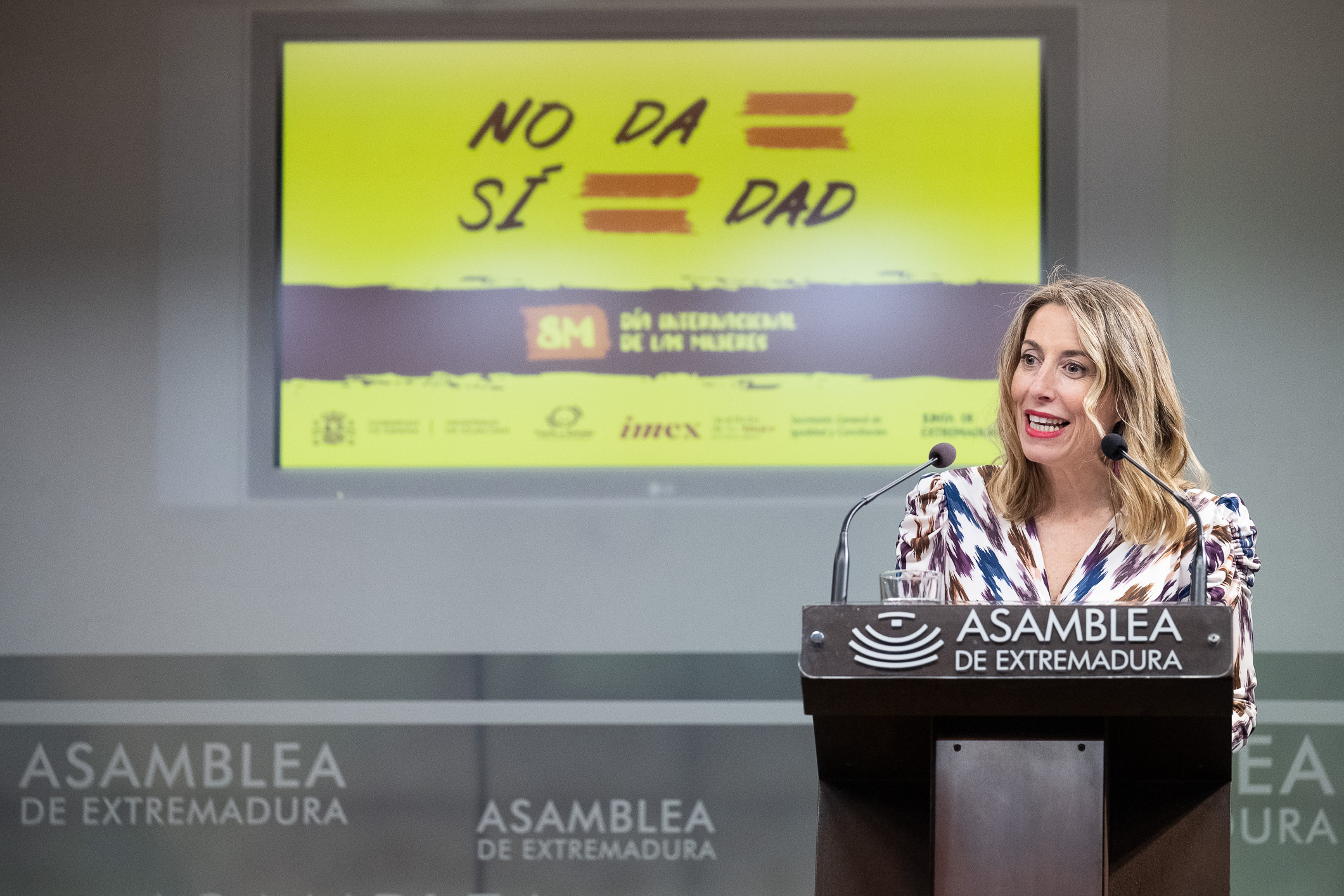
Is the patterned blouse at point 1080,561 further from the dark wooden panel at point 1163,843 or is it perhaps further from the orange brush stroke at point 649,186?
the orange brush stroke at point 649,186

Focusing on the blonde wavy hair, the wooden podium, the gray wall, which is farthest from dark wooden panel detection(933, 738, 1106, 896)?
the gray wall

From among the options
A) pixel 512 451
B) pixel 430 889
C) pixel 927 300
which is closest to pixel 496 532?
pixel 512 451

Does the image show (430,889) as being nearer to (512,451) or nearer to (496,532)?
(496,532)

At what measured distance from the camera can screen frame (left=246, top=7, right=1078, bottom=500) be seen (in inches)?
129

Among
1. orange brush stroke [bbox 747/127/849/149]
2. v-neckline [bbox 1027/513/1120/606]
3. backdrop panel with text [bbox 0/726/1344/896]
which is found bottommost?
backdrop panel with text [bbox 0/726/1344/896]

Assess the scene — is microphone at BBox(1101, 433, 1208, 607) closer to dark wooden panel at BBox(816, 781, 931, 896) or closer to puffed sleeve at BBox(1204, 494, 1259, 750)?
puffed sleeve at BBox(1204, 494, 1259, 750)

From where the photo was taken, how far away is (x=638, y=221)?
131 inches

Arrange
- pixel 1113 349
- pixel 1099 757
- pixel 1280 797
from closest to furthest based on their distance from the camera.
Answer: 1. pixel 1099 757
2. pixel 1113 349
3. pixel 1280 797

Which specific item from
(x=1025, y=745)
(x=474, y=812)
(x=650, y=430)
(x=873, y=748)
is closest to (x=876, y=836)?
(x=873, y=748)

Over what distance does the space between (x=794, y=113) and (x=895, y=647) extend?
226 centimetres

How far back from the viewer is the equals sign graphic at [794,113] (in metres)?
3.31

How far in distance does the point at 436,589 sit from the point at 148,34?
1711 millimetres

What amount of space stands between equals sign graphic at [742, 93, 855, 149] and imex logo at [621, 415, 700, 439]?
786 millimetres

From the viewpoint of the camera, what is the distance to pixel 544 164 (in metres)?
3.34
